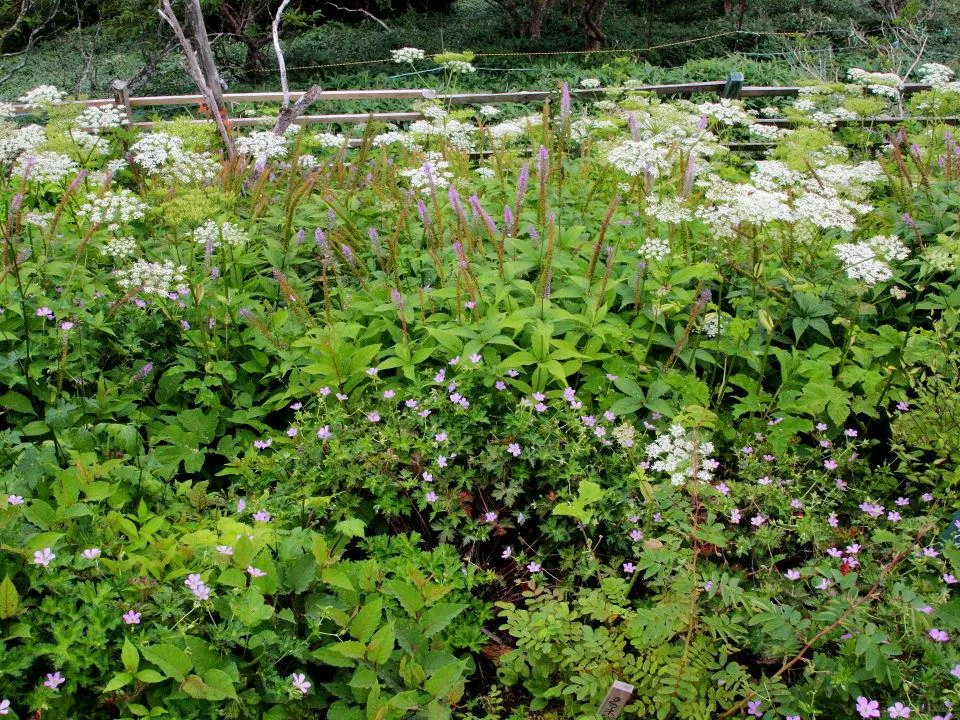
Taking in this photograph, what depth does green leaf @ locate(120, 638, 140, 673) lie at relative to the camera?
1741 millimetres

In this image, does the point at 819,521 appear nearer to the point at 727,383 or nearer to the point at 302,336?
the point at 727,383

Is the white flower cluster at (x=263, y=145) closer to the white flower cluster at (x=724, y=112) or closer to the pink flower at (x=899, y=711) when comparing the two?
the white flower cluster at (x=724, y=112)

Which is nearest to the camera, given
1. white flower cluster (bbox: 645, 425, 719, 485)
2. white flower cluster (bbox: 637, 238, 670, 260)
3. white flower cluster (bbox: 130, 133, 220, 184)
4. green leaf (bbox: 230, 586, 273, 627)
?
green leaf (bbox: 230, 586, 273, 627)

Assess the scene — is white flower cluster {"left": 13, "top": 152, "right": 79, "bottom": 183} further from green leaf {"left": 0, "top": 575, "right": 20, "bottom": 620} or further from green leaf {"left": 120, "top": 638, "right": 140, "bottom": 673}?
green leaf {"left": 120, "top": 638, "right": 140, "bottom": 673}

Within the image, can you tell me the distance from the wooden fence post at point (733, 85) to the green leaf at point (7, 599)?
7483mm

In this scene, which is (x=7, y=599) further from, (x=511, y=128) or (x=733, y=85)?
(x=733, y=85)

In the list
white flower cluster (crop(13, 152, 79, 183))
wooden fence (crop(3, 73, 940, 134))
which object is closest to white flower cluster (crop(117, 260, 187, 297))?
white flower cluster (crop(13, 152, 79, 183))

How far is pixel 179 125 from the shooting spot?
A: 4520 millimetres

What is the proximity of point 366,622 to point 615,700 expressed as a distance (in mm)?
658

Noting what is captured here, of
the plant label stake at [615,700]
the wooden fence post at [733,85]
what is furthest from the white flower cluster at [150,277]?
the wooden fence post at [733,85]

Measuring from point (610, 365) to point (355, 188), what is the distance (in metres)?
2.26

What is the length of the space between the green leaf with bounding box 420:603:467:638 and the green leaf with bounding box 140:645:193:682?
61cm

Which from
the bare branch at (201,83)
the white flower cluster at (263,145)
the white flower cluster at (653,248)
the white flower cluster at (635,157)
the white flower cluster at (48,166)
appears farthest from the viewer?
the bare branch at (201,83)

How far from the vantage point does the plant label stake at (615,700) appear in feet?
5.82
